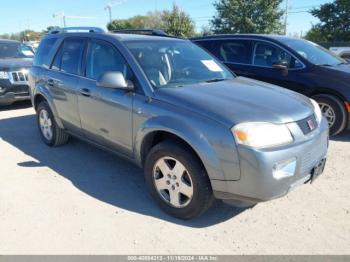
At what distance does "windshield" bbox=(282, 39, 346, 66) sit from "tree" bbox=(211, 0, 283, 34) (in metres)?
28.7

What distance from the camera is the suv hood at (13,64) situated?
8.38 m

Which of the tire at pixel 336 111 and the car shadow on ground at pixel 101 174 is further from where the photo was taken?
the tire at pixel 336 111

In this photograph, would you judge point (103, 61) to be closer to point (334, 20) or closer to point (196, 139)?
point (196, 139)

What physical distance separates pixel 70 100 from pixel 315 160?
10.0 ft

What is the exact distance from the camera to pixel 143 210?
3.59 metres

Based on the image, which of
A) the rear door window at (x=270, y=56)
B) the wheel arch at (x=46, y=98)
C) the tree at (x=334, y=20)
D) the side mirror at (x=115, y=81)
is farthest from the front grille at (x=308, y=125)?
the tree at (x=334, y=20)

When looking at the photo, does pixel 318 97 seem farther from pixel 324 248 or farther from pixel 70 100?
pixel 70 100

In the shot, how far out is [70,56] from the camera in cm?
480

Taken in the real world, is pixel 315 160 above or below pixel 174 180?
above

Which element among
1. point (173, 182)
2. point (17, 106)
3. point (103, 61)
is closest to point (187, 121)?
point (173, 182)

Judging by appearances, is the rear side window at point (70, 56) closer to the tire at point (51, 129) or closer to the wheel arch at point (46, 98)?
the wheel arch at point (46, 98)

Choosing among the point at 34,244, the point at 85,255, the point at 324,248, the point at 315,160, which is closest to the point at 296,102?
the point at 315,160

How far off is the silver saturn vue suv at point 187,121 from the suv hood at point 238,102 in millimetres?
10

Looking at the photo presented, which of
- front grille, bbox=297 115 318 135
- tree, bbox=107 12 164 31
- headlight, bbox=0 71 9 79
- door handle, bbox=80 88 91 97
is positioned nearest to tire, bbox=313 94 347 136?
front grille, bbox=297 115 318 135
